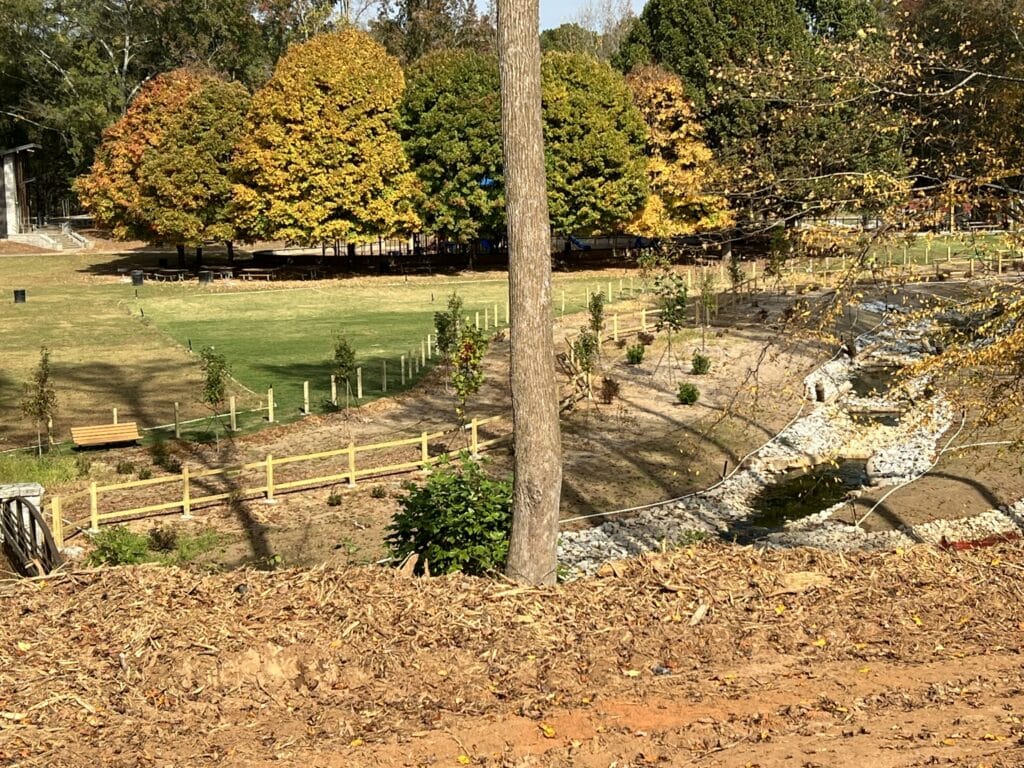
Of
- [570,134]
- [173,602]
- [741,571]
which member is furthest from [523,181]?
[570,134]

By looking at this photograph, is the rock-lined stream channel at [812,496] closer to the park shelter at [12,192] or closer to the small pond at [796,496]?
the small pond at [796,496]

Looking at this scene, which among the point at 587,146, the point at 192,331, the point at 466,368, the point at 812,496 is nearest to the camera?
the point at 812,496

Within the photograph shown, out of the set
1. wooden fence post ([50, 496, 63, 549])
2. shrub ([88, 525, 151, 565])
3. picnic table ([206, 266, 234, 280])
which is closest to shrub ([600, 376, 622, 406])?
wooden fence post ([50, 496, 63, 549])

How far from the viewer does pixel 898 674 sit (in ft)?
23.3

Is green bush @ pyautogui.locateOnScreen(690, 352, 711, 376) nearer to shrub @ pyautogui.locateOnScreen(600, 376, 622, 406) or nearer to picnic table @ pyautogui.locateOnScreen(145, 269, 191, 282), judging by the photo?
shrub @ pyautogui.locateOnScreen(600, 376, 622, 406)

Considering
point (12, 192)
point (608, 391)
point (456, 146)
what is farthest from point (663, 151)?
point (12, 192)

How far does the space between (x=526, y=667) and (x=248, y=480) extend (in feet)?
49.0

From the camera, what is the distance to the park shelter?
78750mm

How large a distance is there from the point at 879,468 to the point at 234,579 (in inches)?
659

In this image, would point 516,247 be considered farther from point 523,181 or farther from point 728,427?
point 728,427

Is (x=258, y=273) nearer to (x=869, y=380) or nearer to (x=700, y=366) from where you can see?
(x=700, y=366)

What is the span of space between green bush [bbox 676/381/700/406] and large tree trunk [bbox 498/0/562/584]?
1765cm

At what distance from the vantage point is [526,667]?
7.28 metres

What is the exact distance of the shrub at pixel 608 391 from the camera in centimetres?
2734
